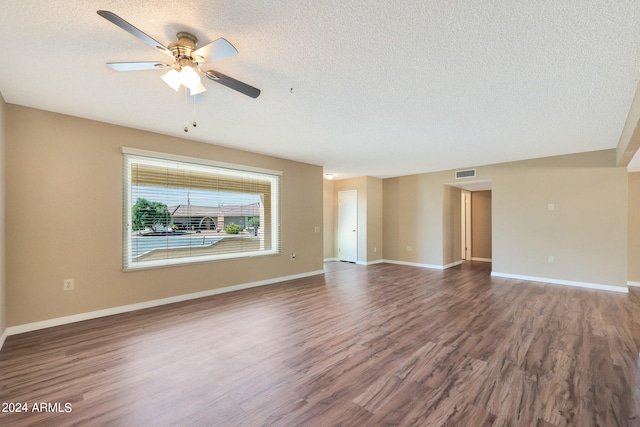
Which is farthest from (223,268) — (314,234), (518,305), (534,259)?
(534,259)

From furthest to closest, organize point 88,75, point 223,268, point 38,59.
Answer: point 223,268 < point 88,75 < point 38,59

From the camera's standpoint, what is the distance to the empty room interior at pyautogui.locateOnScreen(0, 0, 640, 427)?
1.73 meters

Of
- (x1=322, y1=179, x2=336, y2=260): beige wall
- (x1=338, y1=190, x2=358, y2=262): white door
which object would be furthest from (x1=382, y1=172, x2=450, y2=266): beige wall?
(x1=322, y1=179, x2=336, y2=260): beige wall

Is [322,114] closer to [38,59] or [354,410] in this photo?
[38,59]

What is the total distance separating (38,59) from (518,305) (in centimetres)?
583

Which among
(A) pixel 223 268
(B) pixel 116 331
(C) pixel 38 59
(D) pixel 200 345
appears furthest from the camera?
(A) pixel 223 268

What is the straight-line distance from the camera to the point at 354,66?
218cm

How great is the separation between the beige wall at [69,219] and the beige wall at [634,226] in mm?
7939

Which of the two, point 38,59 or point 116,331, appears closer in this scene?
point 38,59

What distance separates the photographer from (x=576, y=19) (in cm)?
165

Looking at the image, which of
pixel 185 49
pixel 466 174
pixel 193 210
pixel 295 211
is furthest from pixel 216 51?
pixel 466 174

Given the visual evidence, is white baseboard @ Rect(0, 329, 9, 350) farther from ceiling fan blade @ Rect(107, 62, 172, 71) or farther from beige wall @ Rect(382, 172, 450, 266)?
beige wall @ Rect(382, 172, 450, 266)

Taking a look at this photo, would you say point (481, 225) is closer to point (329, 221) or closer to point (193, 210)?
point (329, 221)

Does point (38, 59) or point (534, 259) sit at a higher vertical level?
point (38, 59)
